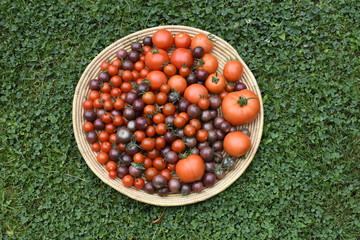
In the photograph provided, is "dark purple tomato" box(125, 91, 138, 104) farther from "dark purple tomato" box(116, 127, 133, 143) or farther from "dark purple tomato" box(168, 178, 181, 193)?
"dark purple tomato" box(168, 178, 181, 193)

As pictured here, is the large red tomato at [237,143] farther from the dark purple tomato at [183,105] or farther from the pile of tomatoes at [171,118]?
the dark purple tomato at [183,105]

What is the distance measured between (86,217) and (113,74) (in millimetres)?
1555

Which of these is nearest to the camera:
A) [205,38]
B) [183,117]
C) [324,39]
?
[183,117]

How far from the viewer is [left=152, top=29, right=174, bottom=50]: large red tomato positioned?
383cm

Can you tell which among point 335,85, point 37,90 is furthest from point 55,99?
point 335,85

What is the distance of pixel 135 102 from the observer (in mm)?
3648

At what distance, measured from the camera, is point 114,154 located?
12.2 feet

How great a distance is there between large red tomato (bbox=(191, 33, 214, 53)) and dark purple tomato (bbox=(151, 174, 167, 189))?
55.4 inches

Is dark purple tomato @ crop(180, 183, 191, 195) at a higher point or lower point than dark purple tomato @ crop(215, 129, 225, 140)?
lower

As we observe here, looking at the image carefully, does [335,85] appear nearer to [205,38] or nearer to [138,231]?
[205,38]

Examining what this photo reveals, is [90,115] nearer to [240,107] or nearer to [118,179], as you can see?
[118,179]

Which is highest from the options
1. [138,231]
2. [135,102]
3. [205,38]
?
[205,38]

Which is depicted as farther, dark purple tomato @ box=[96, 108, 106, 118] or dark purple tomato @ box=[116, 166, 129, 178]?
dark purple tomato @ box=[96, 108, 106, 118]

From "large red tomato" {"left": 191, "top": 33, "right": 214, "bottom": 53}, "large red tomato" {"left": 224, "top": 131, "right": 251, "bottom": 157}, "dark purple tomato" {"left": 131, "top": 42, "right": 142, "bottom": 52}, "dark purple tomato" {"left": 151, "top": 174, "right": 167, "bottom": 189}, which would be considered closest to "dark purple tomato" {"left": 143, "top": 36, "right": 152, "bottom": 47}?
"dark purple tomato" {"left": 131, "top": 42, "right": 142, "bottom": 52}
